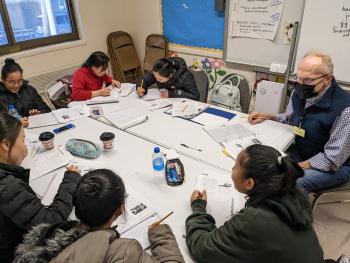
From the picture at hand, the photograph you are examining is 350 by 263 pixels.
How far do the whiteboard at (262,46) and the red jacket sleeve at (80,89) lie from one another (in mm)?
1743

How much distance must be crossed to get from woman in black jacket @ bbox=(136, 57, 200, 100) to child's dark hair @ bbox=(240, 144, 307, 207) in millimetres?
1637

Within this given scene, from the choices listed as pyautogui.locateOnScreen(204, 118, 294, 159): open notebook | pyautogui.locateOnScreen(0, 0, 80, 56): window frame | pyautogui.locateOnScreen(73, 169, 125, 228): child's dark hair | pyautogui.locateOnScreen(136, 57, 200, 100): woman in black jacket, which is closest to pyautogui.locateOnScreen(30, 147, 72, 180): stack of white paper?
pyautogui.locateOnScreen(73, 169, 125, 228): child's dark hair

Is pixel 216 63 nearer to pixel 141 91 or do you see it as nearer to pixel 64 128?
pixel 141 91

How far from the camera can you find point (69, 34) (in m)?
3.89

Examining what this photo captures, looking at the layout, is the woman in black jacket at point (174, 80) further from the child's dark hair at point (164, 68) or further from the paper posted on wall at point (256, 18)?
the paper posted on wall at point (256, 18)

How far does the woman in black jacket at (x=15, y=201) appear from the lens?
3.71ft

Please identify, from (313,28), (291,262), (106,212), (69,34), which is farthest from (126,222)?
(69,34)

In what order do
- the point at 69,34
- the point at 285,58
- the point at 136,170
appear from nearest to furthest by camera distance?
1. the point at 136,170
2. the point at 285,58
3. the point at 69,34

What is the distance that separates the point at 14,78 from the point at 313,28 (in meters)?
2.69

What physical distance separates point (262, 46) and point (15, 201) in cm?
285

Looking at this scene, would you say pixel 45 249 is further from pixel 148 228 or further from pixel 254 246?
pixel 254 246

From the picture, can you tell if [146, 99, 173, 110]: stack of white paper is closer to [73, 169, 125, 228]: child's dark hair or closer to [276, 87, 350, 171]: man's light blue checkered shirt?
[276, 87, 350, 171]: man's light blue checkered shirt

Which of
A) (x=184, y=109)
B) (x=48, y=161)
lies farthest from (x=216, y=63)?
(x=48, y=161)

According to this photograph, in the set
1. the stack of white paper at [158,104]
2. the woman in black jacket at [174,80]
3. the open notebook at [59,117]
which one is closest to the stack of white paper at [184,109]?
the stack of white paper at [158,104]
